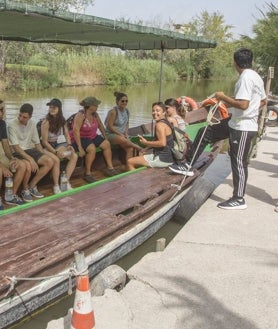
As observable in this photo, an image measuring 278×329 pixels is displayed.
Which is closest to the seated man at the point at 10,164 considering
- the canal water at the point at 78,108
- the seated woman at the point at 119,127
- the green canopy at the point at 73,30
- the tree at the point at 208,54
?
the green canopy at the point at 73,30

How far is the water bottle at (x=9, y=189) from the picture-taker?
509 cm

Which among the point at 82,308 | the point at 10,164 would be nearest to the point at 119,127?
the point at 10,164

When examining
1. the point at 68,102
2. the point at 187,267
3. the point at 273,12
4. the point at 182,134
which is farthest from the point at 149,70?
the point at 187,267

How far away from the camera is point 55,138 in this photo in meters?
5.99

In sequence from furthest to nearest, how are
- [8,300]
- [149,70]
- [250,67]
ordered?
[149,70]
[250,67]
[8,300]

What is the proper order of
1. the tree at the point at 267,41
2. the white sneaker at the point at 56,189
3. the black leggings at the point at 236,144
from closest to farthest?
the black leggings at the point at 236,144, the white sneaker at the point at 56,189, the tree at the point at 267,41

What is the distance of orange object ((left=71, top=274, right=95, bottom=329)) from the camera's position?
9.11 ft

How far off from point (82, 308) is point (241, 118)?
10.6 ft

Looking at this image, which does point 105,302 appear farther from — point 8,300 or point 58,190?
point 58,190

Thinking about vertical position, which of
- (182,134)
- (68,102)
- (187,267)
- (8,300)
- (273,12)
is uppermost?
(273,12)

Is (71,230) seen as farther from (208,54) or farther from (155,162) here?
(208,54)

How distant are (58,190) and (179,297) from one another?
273cm

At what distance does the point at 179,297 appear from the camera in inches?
139

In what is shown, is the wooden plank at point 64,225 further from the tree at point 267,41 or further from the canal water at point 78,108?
the tree at point 267,41
